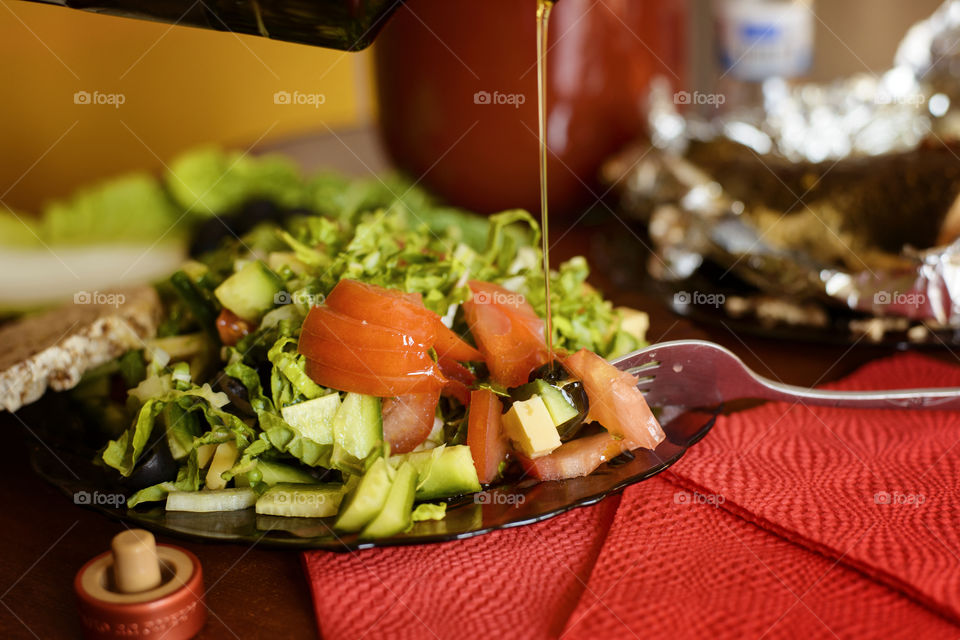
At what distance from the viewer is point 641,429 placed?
37.1 inches

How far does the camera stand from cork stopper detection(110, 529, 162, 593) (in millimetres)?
705

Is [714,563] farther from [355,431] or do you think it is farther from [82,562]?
[82,562]

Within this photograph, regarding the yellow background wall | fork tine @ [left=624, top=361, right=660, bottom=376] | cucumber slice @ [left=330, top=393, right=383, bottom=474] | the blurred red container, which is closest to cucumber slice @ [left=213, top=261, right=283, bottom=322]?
cucumber slice @ [left=330, top=393, right=383, bottom=474]

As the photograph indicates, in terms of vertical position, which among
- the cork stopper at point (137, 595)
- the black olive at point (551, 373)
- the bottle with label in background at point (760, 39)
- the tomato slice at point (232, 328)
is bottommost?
the cork stopper at point (137, 595)

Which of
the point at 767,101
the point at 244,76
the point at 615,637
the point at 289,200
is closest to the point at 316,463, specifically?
the point at 615,637

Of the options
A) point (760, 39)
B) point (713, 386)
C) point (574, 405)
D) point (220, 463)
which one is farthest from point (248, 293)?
point (760, 39)

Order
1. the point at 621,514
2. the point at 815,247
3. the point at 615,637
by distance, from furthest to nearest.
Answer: the point at 815,247
the point at 621,514
the point at 615,637

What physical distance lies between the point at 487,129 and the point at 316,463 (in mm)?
1152

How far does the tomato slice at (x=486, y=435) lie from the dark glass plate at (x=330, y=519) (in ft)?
0.09

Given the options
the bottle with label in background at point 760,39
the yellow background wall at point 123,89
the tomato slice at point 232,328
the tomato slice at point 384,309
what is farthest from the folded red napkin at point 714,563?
the yellow background wall at point 123,89

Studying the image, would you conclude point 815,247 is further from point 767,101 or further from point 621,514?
point 621,514

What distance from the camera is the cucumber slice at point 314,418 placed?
938mm

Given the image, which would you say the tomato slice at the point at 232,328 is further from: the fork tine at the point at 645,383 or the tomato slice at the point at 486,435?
the fork tine at the point at 645,383

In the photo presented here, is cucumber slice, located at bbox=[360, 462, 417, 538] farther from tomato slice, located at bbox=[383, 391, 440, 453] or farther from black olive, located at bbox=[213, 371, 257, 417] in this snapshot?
black olive, located at bbox=[213, 371, 257, 417]
